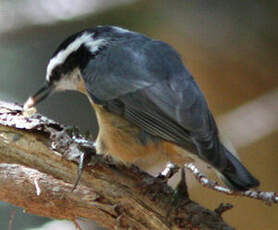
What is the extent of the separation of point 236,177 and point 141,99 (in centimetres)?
64

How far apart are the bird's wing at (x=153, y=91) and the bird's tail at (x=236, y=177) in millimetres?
155

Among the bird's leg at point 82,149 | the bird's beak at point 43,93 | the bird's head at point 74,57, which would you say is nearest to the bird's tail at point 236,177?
the bird's leg at point 82,149

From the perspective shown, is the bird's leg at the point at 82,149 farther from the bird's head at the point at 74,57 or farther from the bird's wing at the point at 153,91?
the bird's head at the point at 74,57

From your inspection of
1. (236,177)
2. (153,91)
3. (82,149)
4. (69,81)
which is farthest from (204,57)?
(236,177)

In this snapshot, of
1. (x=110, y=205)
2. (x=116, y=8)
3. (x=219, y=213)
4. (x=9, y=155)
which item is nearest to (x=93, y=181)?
(x=110, y=205)

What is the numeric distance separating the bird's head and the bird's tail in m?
1.00

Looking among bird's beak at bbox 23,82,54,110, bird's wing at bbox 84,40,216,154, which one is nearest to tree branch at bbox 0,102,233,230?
bird's wing at bbox 84,40,216,154

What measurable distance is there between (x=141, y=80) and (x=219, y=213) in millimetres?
785

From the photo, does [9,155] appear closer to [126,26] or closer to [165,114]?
[165,114]

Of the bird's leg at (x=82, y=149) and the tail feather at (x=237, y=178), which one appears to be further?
the bird's leg at (x=82, y=149)

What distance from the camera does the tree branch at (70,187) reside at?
114 inches

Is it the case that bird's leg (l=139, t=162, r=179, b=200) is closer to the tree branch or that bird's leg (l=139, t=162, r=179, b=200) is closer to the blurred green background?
the tree branch

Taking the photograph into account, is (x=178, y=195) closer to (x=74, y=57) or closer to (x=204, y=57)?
(x=74, y=57)

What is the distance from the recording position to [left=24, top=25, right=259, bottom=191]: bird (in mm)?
2811
